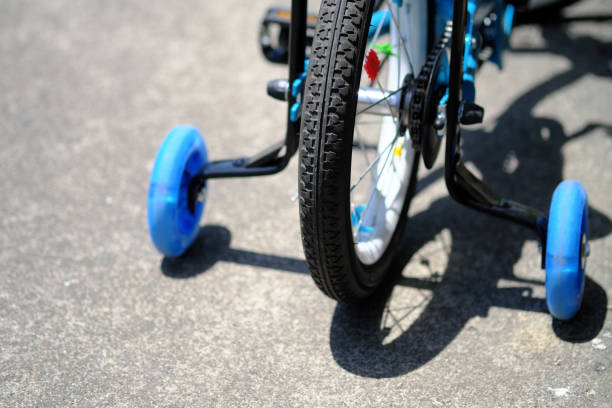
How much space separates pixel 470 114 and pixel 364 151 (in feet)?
1.04

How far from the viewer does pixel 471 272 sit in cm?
204

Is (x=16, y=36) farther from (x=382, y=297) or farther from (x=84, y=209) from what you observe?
(x=382, y=297)

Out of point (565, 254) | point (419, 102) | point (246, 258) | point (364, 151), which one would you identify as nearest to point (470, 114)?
point (419, 102)

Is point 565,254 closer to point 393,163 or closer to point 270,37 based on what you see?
point 393,163

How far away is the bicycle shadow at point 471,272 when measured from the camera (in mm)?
1805

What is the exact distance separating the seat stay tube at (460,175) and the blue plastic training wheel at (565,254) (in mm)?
102

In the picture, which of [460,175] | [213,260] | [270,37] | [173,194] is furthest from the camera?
[270,37]

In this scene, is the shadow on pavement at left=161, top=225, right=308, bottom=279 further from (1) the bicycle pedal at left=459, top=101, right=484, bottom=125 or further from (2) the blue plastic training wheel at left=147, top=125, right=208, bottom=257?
(1) the bicycle pedal at left=459, top=101, right=484, bottom=125

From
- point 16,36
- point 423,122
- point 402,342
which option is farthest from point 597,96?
point 16,36

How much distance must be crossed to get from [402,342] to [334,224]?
50 cm

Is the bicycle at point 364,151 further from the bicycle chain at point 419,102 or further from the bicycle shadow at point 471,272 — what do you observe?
the bicycle shadow at point 471,272

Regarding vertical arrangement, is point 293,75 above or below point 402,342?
above

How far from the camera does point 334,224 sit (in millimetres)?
1519

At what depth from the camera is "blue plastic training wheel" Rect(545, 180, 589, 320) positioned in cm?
167
